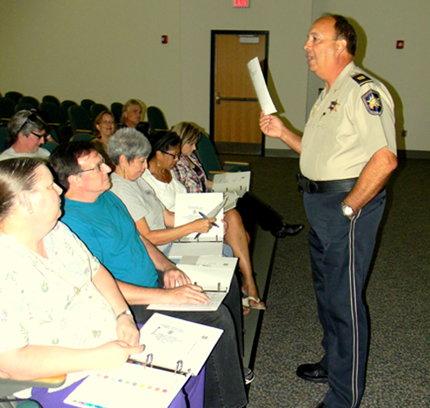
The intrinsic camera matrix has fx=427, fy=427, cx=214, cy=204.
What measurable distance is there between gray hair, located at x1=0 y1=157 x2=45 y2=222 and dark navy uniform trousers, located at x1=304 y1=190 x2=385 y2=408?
1180 mm

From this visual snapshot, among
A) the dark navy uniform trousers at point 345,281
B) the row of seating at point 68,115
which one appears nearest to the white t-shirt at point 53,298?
the dark navy uniform trousers at point 345,281

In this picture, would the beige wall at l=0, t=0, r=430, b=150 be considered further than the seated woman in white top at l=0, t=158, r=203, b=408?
Yes

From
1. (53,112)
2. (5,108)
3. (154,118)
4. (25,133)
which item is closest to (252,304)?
(25,133)

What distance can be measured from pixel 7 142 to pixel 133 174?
1574 mm

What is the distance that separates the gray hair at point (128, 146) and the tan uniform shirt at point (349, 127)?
861mm

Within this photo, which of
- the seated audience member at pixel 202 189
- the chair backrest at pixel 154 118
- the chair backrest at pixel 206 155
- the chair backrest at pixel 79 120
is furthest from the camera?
the chair backrest at pixel 154 118

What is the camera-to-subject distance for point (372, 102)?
1661 mm

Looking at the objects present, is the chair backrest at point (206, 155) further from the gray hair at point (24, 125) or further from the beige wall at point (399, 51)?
the beige wall at point (399, 51)

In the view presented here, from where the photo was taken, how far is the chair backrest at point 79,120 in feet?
19.4

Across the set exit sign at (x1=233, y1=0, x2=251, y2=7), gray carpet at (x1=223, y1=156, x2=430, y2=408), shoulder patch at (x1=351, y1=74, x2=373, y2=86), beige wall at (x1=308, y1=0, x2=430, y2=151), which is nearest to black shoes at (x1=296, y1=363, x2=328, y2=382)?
gray carpet at (x1=223, y1=156, x2=430, y2=408)

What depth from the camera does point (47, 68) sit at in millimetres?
8500

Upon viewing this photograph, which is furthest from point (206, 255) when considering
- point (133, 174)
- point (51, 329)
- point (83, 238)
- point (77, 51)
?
point (77, 51)

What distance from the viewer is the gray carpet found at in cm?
209

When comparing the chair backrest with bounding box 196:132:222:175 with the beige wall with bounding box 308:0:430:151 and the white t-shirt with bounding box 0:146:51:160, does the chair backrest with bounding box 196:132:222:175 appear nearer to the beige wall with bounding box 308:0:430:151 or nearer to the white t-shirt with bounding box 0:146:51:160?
the white t-shirt with bounding box 0:146:51:160
